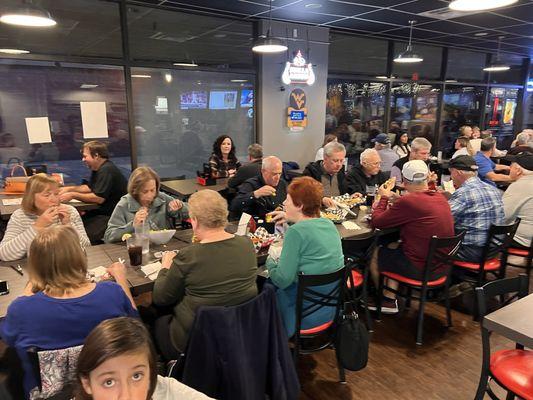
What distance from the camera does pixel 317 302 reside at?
226cm

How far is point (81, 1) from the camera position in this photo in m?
4.63

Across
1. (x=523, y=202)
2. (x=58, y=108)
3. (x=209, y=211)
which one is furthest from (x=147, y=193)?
(x=523, y=202)

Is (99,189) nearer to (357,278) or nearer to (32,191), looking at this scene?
(32,191)

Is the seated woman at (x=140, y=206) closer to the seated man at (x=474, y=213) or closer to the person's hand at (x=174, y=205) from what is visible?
the person's hand at (x=174, y=205)

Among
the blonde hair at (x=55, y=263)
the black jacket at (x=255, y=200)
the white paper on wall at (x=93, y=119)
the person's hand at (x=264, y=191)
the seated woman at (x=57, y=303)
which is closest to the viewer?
the seated woman at (x=57, y=303)

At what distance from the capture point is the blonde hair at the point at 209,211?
198 centimetres

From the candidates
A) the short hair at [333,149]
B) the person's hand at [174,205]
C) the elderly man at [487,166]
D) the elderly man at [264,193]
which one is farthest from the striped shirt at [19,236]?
the elderly man at [487,166]

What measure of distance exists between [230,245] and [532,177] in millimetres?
3192

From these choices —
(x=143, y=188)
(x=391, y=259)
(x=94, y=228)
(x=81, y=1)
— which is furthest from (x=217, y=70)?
(x=391, y=259)

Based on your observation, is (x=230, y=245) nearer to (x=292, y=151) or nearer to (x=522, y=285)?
(x=522, y=285)

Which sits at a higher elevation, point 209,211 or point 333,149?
point 333,149

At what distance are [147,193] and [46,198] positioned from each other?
2.19 ft

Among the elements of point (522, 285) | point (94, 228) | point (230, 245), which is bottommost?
point (94, 228)

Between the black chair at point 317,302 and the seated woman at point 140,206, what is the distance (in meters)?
1.23
